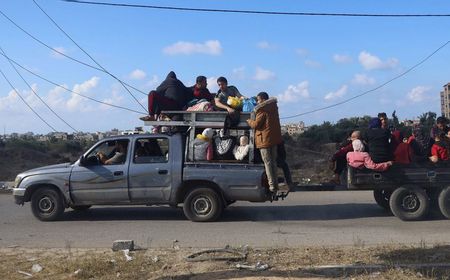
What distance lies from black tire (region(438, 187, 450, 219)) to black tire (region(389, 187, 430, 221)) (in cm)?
24

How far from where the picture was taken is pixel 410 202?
35.8 ft

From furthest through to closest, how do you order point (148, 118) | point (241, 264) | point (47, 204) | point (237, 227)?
1. point (47, 204)
2. point (148, 118)
3. point (237, 227)
4. point (241, 264)

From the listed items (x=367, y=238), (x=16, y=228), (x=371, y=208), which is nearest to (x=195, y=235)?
(x=367, y=238)

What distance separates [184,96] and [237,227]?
9.53 ft

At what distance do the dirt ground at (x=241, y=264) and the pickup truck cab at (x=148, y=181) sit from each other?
2.78 meters

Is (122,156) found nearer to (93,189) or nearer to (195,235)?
(93,189)

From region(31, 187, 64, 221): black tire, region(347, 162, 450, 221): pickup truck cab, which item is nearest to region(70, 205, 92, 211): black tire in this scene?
region(31, 187, 64, 221): black tire

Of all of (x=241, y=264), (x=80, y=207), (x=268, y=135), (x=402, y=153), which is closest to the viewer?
Result: (x=241, y=264)

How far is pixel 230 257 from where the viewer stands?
729cm

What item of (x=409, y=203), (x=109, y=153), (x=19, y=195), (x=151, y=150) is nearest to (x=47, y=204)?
(x=19, y=195)

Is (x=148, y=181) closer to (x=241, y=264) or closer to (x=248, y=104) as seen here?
(x=248, y=104)

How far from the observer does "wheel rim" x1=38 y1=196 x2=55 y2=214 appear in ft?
37.2

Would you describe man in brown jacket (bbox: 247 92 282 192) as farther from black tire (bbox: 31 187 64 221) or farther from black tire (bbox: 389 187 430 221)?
black tire (bbox: 31 187 64 221)

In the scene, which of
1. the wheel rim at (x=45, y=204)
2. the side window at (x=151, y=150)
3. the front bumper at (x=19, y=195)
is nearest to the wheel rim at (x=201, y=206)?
the side window at (x=151, y=150)
